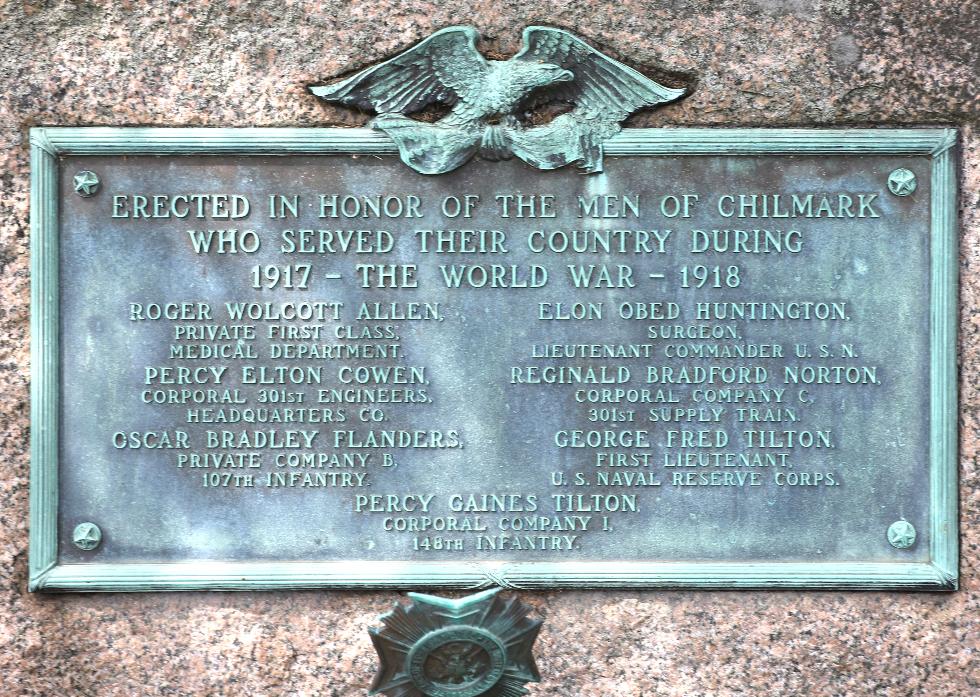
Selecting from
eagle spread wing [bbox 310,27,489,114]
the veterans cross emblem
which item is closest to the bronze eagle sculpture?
eagle spread wing [bbox 310,27,489,114]

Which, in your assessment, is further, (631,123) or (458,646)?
(631,123)

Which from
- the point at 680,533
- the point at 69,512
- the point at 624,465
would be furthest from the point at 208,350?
the point at 680,533

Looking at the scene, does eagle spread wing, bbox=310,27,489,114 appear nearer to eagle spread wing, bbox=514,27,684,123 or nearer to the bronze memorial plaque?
the bronze memorial plaque

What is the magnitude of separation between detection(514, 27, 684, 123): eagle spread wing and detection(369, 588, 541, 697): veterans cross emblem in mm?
1434

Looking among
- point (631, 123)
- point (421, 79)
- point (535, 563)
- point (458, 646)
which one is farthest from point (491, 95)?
point (458, 646)

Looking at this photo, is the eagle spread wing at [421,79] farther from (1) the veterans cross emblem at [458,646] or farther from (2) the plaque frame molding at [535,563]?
(1) the veterans cross emblem at [458,646]

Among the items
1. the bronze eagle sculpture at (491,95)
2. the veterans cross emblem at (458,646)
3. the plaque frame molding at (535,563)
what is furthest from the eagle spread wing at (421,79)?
the veterans cross emblem at (458,646)

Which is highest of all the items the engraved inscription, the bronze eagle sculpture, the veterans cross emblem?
the bronze eagle sculpture

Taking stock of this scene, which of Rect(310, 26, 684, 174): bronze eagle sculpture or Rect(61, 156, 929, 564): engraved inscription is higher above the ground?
Rect(310, 26, 684, 174): bronze eagle sculpture

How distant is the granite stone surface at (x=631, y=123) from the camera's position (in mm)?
2918

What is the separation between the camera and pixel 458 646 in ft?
8.46

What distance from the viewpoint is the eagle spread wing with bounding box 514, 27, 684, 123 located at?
2.90 m

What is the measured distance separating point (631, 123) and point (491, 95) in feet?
1.40

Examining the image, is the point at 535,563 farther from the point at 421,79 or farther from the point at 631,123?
the point at 421,79
